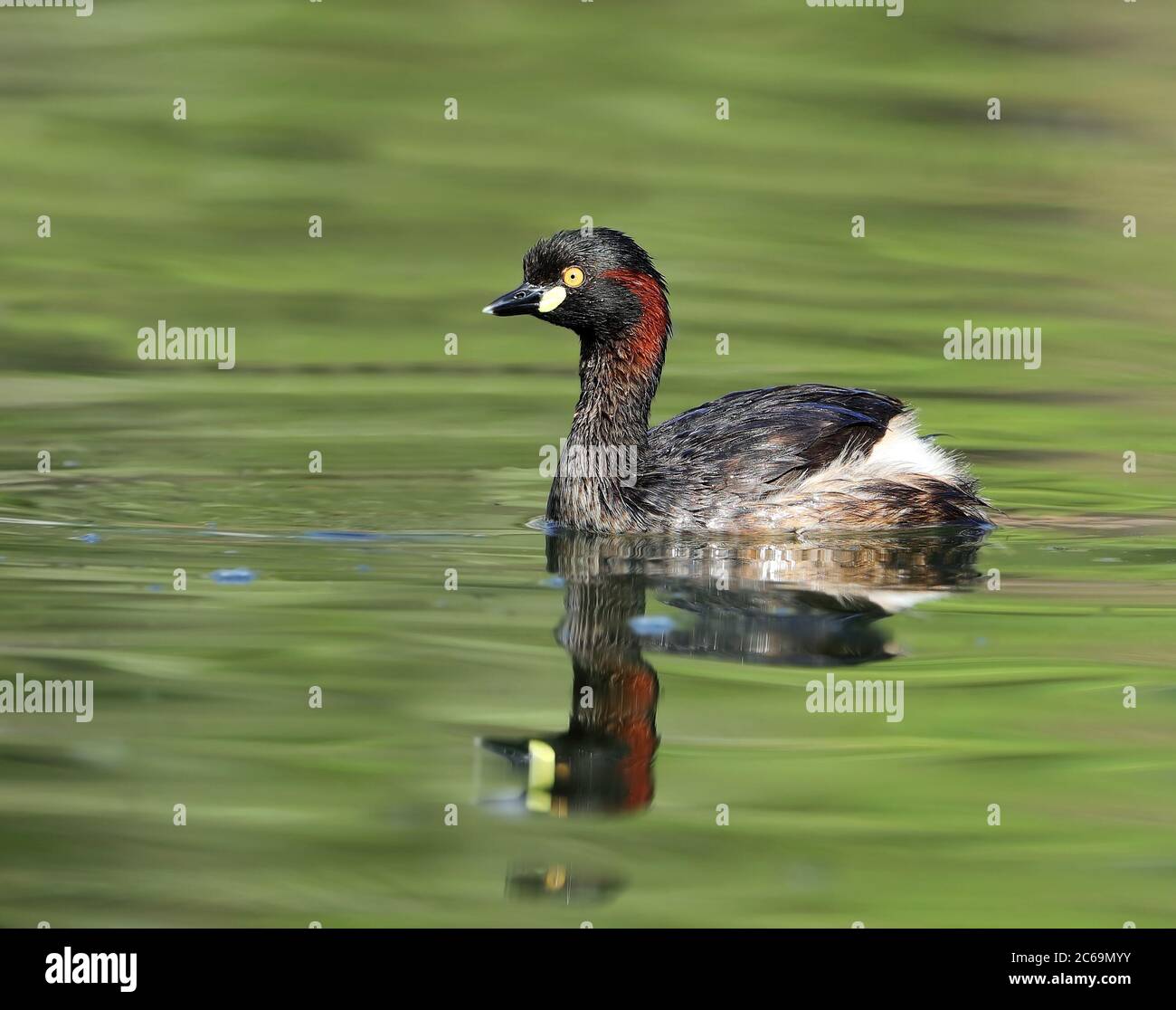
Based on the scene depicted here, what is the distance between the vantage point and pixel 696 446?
10.3 metres

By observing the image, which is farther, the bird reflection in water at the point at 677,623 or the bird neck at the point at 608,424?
the bird neck at the point at 608,424

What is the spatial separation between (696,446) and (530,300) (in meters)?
1.14

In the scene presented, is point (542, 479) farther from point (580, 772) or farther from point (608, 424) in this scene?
point (580, 772)

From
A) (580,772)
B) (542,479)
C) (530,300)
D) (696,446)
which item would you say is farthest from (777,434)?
(580,772)

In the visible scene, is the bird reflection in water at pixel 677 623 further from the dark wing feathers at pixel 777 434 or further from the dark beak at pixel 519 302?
the dark beak at pixel 519 302

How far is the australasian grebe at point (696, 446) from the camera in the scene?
10055 millimetres

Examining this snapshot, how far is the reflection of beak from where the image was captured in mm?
10328

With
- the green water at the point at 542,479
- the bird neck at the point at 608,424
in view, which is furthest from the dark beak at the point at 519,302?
the green water at the point at 542,479

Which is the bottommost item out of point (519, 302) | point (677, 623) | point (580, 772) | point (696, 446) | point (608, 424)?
point (580, 772)

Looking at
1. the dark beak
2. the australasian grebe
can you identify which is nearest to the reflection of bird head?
the australasian grebe

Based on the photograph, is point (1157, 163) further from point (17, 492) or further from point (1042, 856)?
point (1042, 856)

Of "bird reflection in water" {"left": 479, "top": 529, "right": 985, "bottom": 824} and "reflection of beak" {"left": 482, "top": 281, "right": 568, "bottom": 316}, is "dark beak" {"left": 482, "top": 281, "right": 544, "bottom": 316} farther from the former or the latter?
"bird reflection in water" {"left": 479, "top": 529, "right": 985, "bottom": 824}

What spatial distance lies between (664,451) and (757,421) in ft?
1.70

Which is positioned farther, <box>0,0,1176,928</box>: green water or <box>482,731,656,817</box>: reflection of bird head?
<box>482,731,656,817</box>: reflection of bird head
